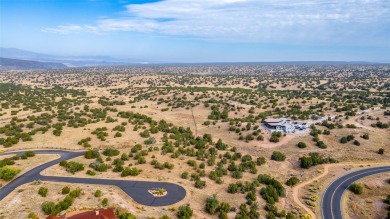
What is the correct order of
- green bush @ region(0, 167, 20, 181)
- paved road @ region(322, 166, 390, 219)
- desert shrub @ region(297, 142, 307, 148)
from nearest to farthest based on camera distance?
paved road @ region(322, 166, 390, 219)
green bush @ region(0, 167, 20, 181)
desert shrub @ region(297, 142, 307, 148)

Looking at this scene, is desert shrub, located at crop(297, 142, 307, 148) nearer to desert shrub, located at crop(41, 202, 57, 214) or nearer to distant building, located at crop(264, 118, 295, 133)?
distant building, located at crop(264, 118, 295, 133)

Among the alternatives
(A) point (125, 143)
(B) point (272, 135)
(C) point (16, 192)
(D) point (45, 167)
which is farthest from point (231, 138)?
(C) point (16, 192)

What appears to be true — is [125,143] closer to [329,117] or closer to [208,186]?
[208,186]

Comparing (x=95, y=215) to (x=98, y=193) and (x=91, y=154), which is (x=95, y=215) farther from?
(x=91, y=154)

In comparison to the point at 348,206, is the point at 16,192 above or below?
above

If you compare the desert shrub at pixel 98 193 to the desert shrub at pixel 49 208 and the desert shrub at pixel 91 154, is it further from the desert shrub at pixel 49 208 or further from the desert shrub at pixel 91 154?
the desert shrub at pixel 91 154

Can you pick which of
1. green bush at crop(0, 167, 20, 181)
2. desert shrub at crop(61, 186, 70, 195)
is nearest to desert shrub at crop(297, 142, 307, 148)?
desert shrub at crop(61, 186, 70, 195)
